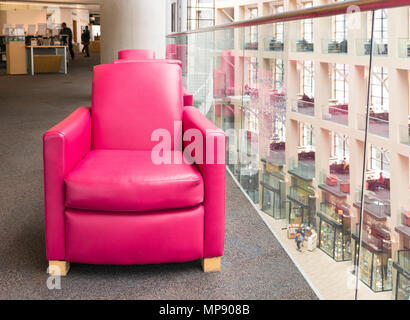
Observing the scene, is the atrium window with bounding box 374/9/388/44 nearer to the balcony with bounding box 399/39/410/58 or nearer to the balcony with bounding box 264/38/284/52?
the balcony with bounding box 399/39/410/58

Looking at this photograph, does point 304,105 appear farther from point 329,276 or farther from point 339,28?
point 329,276

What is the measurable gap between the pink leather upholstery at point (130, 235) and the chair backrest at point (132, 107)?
62cm

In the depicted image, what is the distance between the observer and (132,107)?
8.93 feet

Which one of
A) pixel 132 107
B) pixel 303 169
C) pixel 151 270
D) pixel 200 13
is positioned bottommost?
pixel 151 270

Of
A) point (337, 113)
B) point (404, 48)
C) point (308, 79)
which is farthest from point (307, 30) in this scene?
point (404, 48)

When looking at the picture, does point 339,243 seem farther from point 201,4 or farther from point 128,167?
point 201,4

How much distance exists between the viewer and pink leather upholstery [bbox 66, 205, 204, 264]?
214cm

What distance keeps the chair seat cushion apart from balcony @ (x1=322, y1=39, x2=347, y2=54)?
2.37ft

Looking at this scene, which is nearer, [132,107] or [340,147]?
[340,147]

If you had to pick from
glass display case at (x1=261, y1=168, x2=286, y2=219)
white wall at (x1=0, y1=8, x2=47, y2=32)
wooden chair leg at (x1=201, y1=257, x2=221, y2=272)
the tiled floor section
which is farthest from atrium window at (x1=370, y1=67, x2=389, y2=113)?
white wall at (x1=0, y1=8, x2=47, y2=32)

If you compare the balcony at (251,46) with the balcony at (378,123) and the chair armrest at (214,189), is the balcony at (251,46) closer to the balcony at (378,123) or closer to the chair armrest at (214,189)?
the chair armrest at (214,189)

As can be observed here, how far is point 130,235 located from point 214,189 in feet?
1.30

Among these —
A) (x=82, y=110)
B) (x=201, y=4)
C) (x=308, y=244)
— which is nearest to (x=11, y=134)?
(x=82, y=110)

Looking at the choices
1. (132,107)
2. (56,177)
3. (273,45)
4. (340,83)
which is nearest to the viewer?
(340,83)
